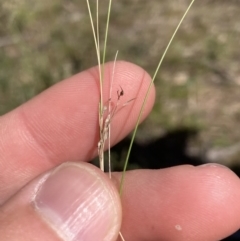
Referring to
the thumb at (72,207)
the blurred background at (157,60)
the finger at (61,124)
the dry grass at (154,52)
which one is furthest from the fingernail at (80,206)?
the dry grass at (154,52)

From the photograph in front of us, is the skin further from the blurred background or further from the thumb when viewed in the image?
the blurred background

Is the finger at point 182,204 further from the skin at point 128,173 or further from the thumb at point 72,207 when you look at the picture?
the thumb at point 72,207

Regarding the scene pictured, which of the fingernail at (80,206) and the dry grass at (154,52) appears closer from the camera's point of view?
the fingernail at (80,206)

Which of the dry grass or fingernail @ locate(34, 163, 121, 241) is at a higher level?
fingernail @ locate(34, 163, 121, 241)

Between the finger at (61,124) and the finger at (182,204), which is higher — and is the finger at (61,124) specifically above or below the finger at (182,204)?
above

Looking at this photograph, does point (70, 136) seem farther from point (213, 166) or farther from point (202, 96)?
point (202, 96)

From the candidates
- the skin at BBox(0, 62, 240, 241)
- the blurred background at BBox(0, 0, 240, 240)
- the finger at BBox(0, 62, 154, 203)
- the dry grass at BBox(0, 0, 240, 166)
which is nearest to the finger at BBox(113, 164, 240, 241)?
the skin at BBox(0, 62, 240, 241)
